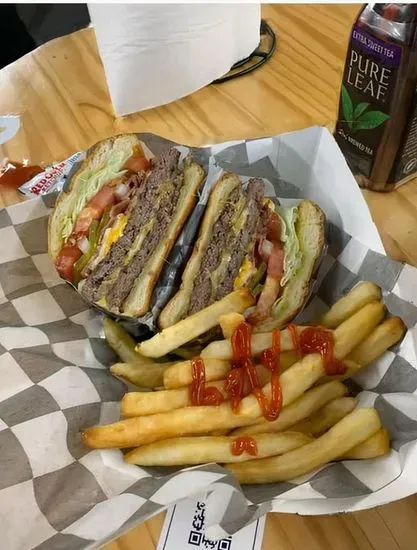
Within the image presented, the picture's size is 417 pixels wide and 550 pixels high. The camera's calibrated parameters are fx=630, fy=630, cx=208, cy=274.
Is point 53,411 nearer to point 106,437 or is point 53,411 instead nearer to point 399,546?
point 106,437

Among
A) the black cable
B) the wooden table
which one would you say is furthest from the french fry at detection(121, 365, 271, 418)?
the black cable

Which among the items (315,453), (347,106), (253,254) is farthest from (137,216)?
(315,453)

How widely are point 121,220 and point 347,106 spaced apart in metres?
0.71

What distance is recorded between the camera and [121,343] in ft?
4.96

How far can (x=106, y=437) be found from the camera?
47.9 inches

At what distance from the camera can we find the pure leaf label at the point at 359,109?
171 centimetres

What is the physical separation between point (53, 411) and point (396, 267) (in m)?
0.82

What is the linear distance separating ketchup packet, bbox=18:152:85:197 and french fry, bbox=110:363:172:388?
768 mm

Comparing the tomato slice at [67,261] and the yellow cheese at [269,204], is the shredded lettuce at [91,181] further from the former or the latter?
the yellow cheese at [269,204]

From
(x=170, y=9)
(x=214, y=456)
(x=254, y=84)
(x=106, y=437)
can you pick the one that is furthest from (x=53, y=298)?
(x=254, y=84)

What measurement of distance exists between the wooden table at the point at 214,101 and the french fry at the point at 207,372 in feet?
2.24

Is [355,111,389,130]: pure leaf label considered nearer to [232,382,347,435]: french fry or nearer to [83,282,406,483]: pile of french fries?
[83,282,406,483]: pile of french fries

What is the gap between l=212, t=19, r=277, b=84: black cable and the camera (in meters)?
2.39

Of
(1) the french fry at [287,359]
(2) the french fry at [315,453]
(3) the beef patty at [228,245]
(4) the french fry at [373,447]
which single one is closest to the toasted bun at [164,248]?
(3) the beef patty at [228,245]
